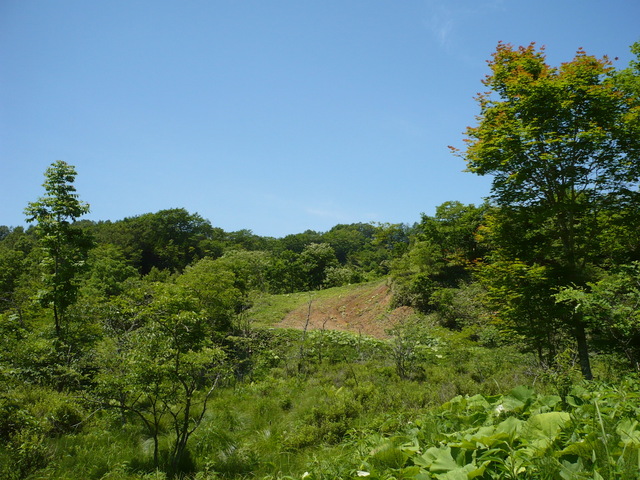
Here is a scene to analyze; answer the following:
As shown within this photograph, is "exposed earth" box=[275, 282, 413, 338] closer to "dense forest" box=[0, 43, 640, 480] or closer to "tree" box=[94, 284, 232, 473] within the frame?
"dense forest" box=[0, 43, 640, 480]

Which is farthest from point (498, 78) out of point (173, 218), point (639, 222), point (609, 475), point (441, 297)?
point (173, 218)

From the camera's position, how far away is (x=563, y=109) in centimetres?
705

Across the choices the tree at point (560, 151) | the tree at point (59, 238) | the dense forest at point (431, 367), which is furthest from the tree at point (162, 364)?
the tree at point (560, 151)

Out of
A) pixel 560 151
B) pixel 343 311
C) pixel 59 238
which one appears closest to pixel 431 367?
pixel 560 151

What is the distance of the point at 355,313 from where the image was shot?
24562 millimetres

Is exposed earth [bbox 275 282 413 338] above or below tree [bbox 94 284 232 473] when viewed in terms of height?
below

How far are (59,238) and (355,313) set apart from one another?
18.4 metres

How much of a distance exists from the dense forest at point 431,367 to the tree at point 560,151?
4 cm

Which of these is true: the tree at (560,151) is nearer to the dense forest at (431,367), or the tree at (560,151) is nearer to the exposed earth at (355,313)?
the dense forest at (431,367)

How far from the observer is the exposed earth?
20.8m

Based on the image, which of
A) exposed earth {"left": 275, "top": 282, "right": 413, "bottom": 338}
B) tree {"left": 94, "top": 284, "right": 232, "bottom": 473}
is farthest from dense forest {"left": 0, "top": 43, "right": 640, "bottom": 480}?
exposed earth {"left": 275, "top": 282, "right": 413, "bottom": 338}

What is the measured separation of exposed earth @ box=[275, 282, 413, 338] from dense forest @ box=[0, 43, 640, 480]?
7337mm

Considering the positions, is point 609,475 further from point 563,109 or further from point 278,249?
point 278,249

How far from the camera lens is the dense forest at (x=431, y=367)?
1.84m
